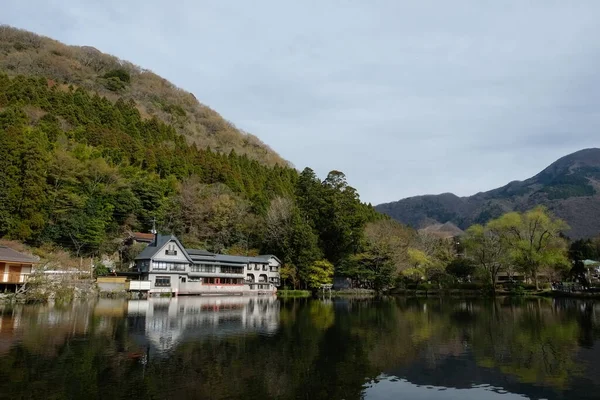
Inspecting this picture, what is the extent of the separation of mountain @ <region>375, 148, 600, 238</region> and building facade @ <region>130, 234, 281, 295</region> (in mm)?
81369

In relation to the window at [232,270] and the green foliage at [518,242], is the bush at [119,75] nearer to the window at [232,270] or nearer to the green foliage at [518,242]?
the window at [232,270]

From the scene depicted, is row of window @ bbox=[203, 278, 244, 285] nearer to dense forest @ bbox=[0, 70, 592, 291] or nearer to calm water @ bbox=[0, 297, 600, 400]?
dense forest @ bbox=[0, 70, 592, 291]

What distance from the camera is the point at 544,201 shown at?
12794 centimetres

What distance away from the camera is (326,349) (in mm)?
13531

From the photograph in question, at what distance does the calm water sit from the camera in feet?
29.1

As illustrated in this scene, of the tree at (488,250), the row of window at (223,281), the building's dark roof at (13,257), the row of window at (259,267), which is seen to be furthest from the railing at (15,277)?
the tree at (488,250)

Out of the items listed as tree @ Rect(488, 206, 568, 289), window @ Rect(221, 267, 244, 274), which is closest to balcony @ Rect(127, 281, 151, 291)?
window @ Rect(221, 267, 244, 274)

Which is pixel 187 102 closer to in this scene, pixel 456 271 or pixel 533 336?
pixel 456 271

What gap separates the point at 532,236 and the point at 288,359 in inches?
1557

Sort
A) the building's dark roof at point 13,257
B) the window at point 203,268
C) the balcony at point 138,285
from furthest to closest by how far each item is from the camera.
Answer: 1. the window at point 203,268
2. the balcony at point 138,285
3. the building's dark roof at point 13,257

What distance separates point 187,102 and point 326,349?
10614 cm

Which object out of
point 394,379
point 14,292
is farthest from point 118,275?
point 394,379

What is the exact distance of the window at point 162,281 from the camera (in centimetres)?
3897

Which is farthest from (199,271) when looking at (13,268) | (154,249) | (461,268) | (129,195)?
(461,268)
